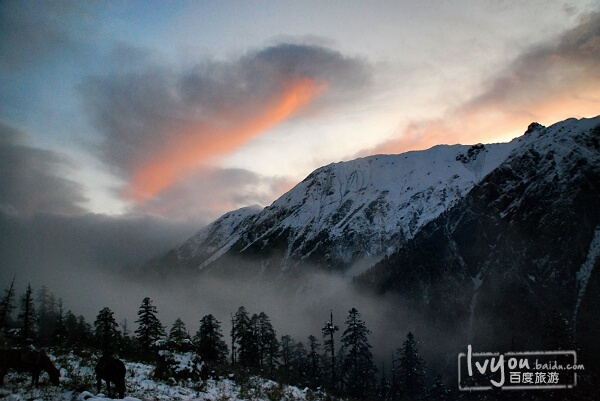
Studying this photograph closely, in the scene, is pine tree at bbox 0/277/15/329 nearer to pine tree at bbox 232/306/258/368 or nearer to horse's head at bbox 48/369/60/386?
horse's head at bbox 48/369/60/386

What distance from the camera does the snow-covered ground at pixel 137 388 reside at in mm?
13427

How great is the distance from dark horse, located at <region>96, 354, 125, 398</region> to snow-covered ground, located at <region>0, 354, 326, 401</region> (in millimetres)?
477

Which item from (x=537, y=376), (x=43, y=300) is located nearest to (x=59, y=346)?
(x=537, y=376)

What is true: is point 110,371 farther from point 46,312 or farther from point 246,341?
point 46,312

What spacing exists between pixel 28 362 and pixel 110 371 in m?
3.61

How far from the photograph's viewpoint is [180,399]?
15.9 metres

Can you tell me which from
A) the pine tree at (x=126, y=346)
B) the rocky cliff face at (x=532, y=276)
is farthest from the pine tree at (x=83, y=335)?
the rocky cliff face at (x=532, y=276)

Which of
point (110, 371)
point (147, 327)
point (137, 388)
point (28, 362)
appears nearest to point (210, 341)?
point (147, 327)

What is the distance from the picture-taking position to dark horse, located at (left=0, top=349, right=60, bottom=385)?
14758mm

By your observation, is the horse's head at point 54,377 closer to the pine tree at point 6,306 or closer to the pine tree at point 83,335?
the pine tree at point 83,335

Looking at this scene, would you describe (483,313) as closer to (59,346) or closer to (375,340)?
(375,340)

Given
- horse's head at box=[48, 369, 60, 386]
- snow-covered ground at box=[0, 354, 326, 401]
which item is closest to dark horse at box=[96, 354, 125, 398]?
snow-covered ground at box=[0, 354, 326, 401]

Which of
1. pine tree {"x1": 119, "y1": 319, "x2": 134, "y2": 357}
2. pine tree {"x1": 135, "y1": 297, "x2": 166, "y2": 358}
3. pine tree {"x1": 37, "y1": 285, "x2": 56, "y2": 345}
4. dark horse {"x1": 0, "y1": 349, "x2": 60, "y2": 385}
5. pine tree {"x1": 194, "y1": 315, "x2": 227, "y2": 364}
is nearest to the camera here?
dark horse {"x1": 0, "y1": 349, "x2": 60, "y2": 385}

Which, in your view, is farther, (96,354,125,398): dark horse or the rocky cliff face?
the rocky cliff face
